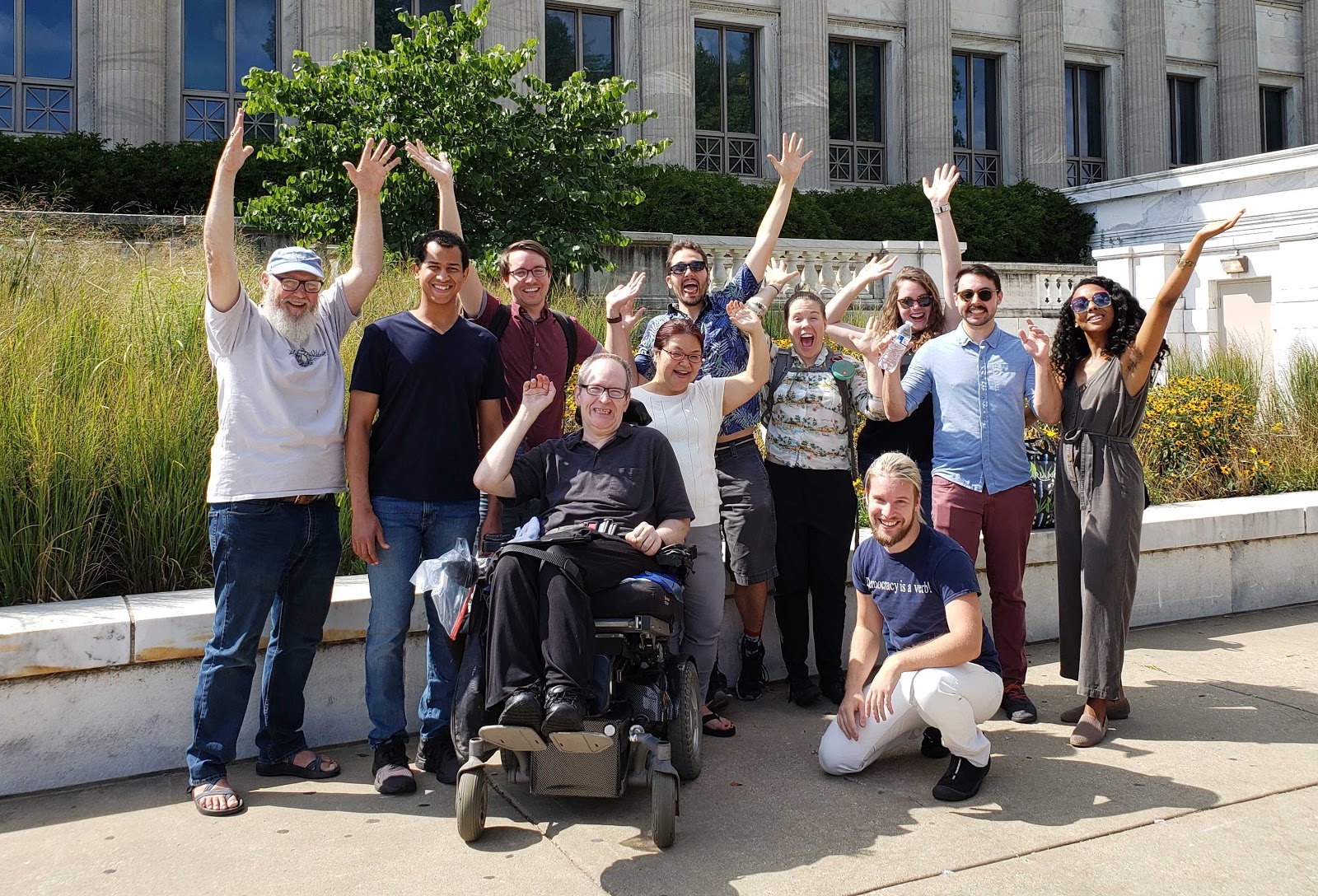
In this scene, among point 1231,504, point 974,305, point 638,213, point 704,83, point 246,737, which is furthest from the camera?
point 704,83

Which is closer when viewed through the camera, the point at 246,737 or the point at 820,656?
the point at 246,737

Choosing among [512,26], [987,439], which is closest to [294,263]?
[987,439]

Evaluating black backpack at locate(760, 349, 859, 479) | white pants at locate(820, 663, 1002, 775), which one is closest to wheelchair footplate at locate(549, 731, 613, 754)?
white pants at locate(820, 663, 1002, 775)

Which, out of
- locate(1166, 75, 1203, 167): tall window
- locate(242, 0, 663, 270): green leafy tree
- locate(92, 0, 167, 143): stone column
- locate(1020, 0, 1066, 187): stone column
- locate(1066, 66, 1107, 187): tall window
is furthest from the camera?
locate(1166, 75, 1203, 167): tall window

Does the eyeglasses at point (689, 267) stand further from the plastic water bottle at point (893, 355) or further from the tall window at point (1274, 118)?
the tall window at point (1274, 118)

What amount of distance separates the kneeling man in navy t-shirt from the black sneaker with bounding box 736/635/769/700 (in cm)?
99

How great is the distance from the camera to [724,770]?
4648mm

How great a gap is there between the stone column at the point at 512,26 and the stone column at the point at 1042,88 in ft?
43.5

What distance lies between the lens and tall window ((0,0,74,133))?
2116cm

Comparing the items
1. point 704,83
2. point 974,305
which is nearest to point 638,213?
point 704,83

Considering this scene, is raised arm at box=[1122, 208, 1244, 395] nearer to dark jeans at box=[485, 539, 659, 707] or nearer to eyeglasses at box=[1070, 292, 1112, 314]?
eyeglasses at box=[1070, 292, 1112, 314]

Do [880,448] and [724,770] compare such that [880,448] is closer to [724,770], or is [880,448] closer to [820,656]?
[820,656]

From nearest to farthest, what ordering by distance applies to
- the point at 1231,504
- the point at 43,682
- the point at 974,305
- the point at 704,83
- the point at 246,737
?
the point at 43,682 < the point at 246,737 < the point at 974,305 < the point at 1231,504 < the point at 704,83

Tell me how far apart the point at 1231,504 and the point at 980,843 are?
4.76 m
